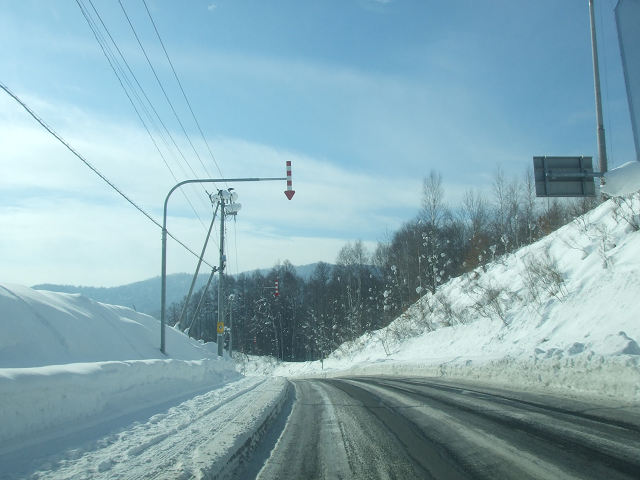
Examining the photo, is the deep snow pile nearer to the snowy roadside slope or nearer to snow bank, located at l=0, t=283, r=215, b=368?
snow bank, located at l=0, t=283, r=215, b=368

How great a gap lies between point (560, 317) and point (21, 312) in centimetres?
1788

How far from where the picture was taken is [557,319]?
18016 mm

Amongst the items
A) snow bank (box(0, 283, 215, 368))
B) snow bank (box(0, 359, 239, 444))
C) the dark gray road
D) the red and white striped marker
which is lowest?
the dark gray road

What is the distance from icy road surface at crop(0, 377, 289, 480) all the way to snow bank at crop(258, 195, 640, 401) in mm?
7138

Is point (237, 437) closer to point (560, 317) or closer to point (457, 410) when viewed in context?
point (457, 410)

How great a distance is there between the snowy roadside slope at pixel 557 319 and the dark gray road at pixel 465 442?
199cm

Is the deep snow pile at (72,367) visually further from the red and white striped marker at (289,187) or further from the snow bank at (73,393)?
the red and white striped marker at (289,187)

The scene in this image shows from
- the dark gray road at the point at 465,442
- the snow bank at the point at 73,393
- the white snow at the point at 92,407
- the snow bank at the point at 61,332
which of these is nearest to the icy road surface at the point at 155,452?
the white snow at the point at 92,407

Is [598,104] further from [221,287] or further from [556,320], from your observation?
[221,287]

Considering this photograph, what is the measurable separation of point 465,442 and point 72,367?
631 centimetres

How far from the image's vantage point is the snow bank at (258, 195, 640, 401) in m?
10.5

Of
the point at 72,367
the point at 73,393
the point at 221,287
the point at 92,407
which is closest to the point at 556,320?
the point at 92,407

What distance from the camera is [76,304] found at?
53.5ft

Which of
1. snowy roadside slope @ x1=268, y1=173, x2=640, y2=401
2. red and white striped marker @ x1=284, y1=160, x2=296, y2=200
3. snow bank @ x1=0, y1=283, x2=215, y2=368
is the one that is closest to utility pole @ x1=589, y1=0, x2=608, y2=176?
snowy roadside slope @ x1=268, y1=173, x2=640, y2=401
